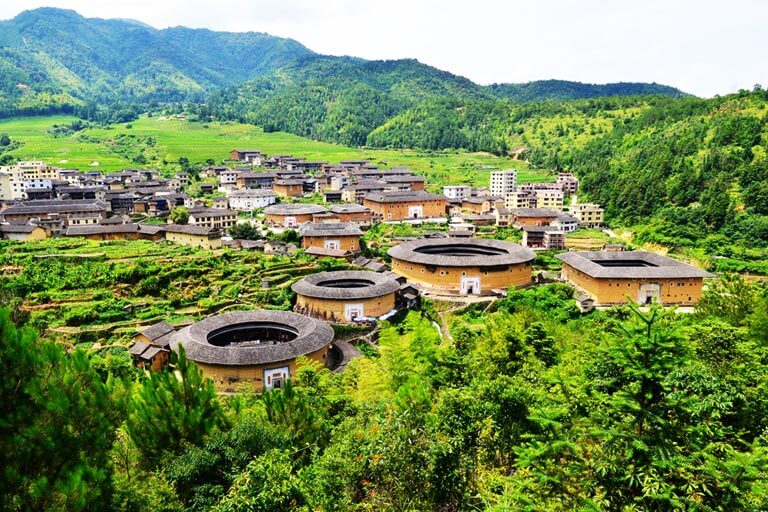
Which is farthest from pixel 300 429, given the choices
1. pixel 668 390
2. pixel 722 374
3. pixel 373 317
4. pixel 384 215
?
pixel 384 215

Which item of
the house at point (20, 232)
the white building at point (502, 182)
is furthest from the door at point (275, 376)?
the white building at point (502, 182)

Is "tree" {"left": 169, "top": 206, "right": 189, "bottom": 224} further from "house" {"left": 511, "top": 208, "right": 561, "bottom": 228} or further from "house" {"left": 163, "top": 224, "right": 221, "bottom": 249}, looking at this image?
"house" {"left": 511, "top": 208, "right": 561, "bottom": 228}

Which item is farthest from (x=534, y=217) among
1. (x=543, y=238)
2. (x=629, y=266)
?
(x=629, y=266)

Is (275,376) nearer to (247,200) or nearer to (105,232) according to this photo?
(105,232)

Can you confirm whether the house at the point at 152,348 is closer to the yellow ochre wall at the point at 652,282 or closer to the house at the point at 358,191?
the yellow ochre wall at the point at 652,282

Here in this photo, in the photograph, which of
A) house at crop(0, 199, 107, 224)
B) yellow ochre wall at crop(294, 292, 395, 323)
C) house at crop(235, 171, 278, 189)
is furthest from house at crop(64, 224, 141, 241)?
house at crop(235, 171, 278, 189)

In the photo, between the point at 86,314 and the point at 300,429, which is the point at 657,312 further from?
the point at 86,314
